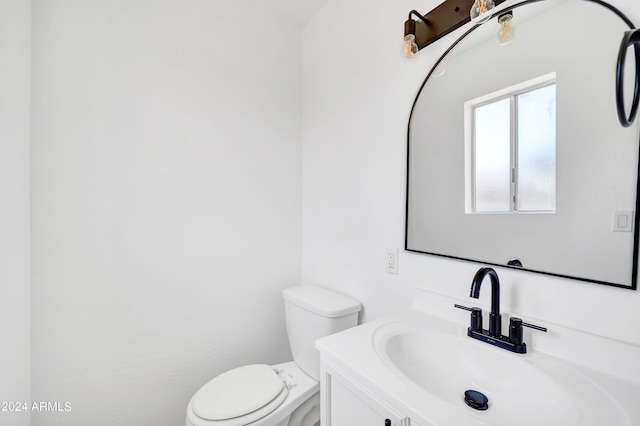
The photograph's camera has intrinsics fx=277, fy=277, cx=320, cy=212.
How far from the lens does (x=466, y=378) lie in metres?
0.80

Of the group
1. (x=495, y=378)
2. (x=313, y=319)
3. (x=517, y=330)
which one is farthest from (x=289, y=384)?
(x=517, y=330)

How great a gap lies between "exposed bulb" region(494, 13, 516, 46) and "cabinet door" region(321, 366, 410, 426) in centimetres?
105

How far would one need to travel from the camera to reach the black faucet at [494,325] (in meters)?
0.75

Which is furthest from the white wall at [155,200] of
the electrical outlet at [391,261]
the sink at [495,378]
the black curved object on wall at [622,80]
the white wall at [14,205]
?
the black curved object on wall at [622,80]

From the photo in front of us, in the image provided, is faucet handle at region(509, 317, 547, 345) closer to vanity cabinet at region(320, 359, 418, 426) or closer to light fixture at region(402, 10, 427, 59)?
vanity cabinet at region(320, 359, 418, 426)

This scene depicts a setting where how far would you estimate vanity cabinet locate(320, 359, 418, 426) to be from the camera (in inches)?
25.1

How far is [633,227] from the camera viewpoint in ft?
2.11

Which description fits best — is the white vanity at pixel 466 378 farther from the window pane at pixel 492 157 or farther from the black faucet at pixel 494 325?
the window pane at pixel 492 157

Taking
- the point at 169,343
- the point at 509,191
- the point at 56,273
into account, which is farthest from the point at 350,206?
the point at 56,273

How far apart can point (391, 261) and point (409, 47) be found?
0.84 m

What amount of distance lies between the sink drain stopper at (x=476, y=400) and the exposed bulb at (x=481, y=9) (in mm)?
1067

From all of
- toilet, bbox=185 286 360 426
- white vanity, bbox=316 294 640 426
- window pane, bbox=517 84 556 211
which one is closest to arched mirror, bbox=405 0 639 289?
window pane, bbox=517 84 556 211

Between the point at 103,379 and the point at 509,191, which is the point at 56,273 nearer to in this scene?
the point at 103,379

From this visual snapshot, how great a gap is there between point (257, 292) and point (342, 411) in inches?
35.8
